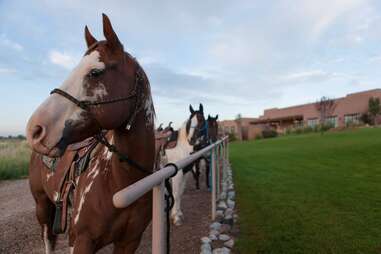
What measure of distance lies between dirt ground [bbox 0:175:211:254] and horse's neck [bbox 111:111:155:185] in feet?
7.34

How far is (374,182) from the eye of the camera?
644 centimetres

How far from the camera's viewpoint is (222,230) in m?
4.04

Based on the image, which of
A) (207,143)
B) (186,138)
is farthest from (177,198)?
(207,143)

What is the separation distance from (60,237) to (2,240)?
889 millimetres

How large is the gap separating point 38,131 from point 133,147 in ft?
1.92

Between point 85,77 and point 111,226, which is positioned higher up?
point 85,77

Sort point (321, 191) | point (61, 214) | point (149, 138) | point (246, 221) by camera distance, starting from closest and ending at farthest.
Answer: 1. point (149, 138)
2. point (61, 214)
3. point (246, 221)
4. point (321, 191)

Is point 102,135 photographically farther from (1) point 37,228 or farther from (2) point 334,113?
(2) point 334,113

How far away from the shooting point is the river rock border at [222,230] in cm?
342

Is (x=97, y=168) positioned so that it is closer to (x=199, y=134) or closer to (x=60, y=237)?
(x=60, y=237)

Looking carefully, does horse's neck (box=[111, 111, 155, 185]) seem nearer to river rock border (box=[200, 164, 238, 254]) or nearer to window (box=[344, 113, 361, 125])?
river rock border (box=[200, 164, 238, 254])

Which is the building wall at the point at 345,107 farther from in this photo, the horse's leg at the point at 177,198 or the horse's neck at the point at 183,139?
the horse's leg at the point at 177,198

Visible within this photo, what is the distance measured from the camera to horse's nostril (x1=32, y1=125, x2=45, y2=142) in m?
1.27

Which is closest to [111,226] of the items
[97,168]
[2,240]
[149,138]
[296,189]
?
[97,168]
